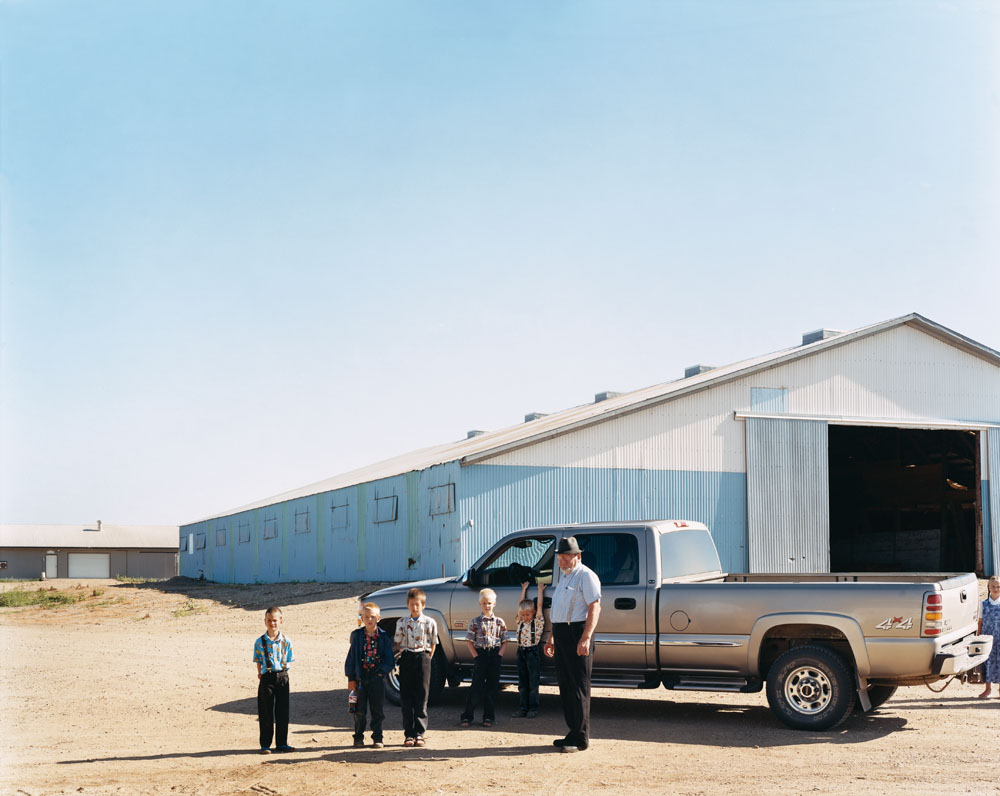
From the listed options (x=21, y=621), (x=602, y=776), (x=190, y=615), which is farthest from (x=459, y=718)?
(x=21, y=621)

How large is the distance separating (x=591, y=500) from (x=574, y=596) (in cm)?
2049

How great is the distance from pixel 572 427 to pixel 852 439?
1373 cm

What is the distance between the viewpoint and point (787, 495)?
32656mm

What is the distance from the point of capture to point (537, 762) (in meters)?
9.60

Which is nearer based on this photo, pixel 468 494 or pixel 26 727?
pixel 26 727

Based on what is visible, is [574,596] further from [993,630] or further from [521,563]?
[993,630]

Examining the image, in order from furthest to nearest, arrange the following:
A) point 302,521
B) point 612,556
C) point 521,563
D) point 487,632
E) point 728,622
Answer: point 302,521, point 521,563, point 612,556, point 487,632, point 728,622

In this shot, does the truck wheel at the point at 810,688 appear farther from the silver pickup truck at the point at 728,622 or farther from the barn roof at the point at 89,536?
the barn roof at the point at 89,536

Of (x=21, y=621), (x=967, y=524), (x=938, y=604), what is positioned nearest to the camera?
(x=938, y=604)

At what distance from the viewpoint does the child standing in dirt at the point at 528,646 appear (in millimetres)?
12125

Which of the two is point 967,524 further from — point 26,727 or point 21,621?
point 26,727

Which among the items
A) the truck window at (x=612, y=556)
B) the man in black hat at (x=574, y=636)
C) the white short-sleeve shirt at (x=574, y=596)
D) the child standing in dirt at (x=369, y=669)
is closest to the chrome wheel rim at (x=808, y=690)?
the truck window at (x=612, y=556)

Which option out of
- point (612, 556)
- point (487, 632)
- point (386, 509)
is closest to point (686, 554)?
point (612, 556)

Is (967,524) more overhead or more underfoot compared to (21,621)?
more overhead
